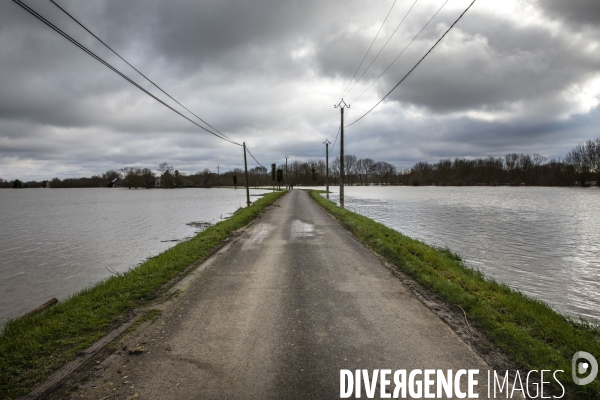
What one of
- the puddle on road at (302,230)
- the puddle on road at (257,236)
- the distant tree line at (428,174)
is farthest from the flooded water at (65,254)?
the distant tree line at (428,174)

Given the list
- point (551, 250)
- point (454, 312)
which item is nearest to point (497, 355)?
point (454, 312)

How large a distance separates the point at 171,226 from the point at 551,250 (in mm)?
20811

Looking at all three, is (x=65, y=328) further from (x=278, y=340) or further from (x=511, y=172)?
(x=511, y=172)

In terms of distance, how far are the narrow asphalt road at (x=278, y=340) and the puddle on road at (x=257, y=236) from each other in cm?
375

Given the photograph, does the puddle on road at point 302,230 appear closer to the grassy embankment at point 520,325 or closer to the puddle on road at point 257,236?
the puddle on road at point 257,236

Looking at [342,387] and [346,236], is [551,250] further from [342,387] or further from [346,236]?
[342,387]

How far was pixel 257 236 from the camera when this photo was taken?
1417 centimetres

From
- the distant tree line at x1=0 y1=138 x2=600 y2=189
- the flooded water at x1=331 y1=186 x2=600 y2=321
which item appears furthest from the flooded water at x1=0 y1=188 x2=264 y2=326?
the distant tree line at x1=0 y1=138 x2=600 y2=189

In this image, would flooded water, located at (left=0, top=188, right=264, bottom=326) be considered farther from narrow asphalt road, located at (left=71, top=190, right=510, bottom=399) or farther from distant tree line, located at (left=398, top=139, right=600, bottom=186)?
distant tree line, located at (left=398, top=139, right=600, bottom=186)

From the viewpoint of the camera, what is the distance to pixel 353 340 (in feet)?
14.9

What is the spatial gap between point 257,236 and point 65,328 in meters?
9.32

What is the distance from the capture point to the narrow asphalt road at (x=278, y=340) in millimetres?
3539

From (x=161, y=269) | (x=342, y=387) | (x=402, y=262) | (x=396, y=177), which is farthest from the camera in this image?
(x=396, y=177)

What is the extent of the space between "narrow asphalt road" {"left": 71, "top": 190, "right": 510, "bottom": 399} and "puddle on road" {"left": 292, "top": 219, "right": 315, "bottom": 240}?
5.98 m
